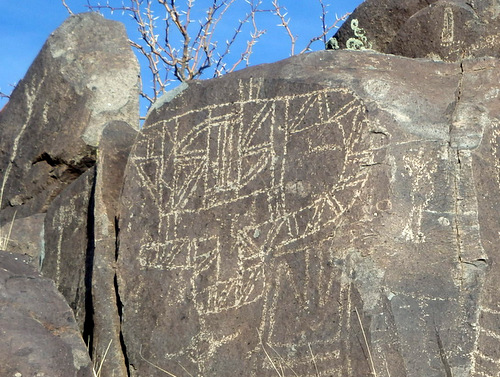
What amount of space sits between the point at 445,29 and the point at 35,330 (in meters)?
2.40

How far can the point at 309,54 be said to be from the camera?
4.21 meters

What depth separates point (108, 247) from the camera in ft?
14.2

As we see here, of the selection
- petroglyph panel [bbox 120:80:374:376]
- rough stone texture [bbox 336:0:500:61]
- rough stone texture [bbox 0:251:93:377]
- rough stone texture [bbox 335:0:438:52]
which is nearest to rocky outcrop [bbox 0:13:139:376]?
petroglyph panel [bbox 120:80:374:376]

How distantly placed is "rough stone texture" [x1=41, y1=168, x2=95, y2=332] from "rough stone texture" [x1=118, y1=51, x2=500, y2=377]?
1.36ft

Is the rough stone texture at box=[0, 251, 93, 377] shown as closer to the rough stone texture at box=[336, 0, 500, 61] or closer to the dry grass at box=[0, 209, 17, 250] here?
the dry grass at box=[0, 209, 17, 250]

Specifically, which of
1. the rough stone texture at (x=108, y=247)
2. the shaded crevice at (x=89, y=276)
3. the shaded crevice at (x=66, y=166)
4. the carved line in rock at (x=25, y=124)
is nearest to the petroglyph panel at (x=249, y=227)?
the rough stone texture at (x=108, y=247)

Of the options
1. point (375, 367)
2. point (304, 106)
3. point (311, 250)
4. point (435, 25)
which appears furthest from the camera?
point (435, 25)

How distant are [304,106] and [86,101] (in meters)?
1.60

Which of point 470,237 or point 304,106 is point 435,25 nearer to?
point 304,106

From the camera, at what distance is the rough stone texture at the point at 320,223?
11.7 feet

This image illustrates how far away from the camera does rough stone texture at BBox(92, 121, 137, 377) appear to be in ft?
13.7

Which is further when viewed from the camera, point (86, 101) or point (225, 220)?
point (86, 101)

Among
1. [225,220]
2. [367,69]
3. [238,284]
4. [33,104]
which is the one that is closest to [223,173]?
[225,220]

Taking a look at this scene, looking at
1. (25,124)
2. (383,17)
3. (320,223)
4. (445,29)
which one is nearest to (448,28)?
(445,29)
